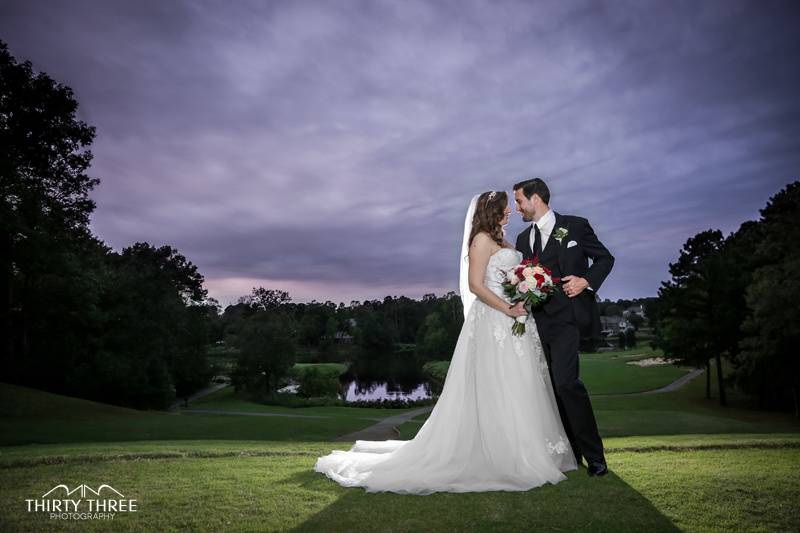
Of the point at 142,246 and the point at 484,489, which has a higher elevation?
the point at 142,246

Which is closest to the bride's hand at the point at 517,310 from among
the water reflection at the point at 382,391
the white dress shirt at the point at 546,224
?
the white dress shirt at the point at 546,224

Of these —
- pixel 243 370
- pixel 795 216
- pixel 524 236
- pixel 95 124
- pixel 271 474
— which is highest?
pixel 95 124

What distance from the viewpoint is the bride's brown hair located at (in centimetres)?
635

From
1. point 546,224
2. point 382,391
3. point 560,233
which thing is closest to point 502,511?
point 560,233

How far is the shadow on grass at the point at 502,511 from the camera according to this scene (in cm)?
394

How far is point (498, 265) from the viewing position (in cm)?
644

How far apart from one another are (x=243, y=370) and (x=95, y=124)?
131 feet

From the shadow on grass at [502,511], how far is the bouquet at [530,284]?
201 centimetres

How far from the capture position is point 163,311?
44562 millimetres

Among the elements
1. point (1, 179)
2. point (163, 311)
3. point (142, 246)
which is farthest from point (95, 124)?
point (142, 246)

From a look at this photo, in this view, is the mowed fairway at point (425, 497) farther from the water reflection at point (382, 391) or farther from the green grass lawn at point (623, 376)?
the water reflection at point (382, 391)

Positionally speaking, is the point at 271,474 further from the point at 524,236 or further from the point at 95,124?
the point at 95,124
